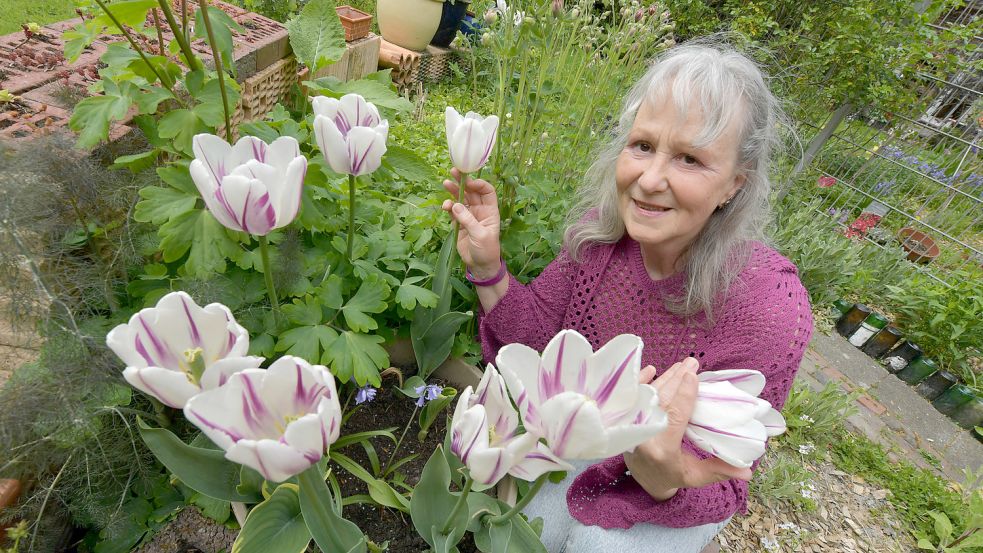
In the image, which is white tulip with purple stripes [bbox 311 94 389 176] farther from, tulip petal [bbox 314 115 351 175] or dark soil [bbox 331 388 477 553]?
dark soil [bbox 331 388 477 553]

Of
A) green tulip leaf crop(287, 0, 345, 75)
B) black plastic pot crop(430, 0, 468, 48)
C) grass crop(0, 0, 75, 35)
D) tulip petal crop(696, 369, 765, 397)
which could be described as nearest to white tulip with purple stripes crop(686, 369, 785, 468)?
tulip petal crop(696, 369, 765, 397)

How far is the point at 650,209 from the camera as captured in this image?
1.24 metres

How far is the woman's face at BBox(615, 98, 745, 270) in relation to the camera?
117 cm

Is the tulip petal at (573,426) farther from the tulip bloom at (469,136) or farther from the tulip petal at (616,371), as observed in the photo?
the tulip bloom at (469,136)

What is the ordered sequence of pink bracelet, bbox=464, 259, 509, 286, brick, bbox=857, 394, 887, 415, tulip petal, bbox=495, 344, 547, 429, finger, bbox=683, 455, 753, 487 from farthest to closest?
brick, bbox=857, 394, 887, 415
pink bracelet, bbox=464, 259, 509, 286
finger, bbox=683, 455, 753, 487
tulip petal, bbox=495, 344, 547, 429

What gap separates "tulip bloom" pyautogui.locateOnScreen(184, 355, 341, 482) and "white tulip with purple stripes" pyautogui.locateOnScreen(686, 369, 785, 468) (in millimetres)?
434

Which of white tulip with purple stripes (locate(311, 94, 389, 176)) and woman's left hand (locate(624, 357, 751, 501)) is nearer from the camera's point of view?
woman's left hand (locate(624, 357, 751, 501))

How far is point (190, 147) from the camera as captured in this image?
3.12 feet

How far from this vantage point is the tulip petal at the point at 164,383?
0.51 metres

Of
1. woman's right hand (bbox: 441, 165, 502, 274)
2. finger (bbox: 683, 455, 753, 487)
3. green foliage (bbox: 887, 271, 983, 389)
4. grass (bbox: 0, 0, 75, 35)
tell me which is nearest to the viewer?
finger (bbox: 683, 455, 753, 487)

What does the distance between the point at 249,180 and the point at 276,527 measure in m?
0.53

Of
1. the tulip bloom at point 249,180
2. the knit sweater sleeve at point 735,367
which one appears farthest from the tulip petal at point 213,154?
the knit sweater sleeve at point 735,367

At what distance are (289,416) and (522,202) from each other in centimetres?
113

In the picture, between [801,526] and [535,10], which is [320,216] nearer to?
[535,10]
